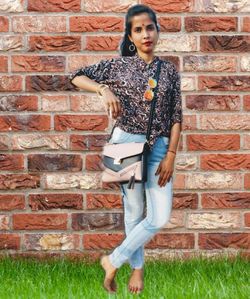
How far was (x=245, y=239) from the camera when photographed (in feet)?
18.2

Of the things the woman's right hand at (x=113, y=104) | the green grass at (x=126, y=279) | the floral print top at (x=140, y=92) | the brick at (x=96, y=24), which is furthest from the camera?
the brick at (x=96, y=24)

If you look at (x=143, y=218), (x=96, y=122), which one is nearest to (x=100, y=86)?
(x=143, y=218)

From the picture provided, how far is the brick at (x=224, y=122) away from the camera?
17.9 feet

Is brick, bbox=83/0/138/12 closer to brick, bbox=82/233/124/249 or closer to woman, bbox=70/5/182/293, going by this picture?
woman, bbox=70/5/182/293

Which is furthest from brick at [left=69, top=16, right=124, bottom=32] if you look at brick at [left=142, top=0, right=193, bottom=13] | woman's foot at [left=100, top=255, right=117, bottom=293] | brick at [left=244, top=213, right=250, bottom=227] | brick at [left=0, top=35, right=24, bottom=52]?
woman's foot at [left=100, top=255, right=117, bottom=293]

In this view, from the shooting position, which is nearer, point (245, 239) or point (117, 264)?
point (117, 264)

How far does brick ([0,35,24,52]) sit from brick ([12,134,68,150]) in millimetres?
491

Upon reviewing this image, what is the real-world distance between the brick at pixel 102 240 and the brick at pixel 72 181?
279 millimetres

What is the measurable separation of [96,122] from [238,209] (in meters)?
0.94

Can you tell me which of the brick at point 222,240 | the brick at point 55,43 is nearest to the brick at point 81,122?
the brick at point 55,43

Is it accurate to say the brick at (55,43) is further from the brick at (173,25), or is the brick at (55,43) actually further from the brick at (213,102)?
the brick at (213,102)

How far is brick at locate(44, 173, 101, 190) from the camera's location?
5473 millimetres

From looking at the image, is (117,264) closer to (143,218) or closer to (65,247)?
(143,218)

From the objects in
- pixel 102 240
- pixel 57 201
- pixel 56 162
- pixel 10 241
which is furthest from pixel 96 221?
pixel 10 241
